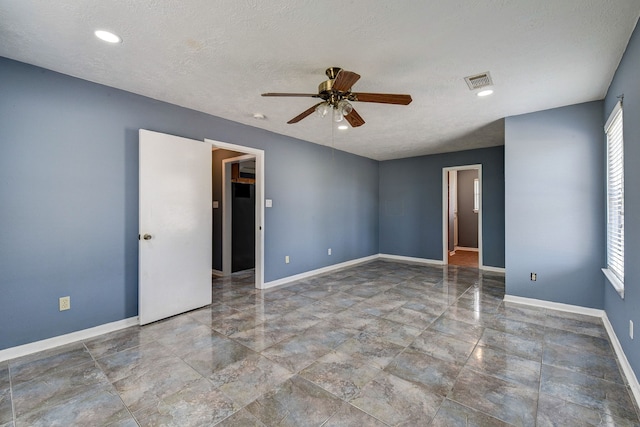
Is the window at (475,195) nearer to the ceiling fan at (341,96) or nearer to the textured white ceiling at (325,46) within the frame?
the textured white ceiling at (325,46)

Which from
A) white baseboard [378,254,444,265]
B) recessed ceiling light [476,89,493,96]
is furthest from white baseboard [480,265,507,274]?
recessed ceiling light [476,89,493,96]

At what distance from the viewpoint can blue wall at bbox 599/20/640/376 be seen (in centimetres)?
193

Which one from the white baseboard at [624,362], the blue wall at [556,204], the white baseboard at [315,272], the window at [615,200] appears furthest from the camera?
the white baseboard at [315,272]

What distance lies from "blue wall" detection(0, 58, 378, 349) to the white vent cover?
2988 mm

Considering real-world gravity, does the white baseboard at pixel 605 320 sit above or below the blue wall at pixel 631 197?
below

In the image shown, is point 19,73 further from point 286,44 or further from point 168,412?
point 168,412

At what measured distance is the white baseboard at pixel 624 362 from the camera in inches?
73.5

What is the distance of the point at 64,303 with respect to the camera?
261 centimetres

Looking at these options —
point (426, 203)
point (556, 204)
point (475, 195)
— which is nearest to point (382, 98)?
point (556, 204)

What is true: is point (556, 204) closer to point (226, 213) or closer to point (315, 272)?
point (315, 272)

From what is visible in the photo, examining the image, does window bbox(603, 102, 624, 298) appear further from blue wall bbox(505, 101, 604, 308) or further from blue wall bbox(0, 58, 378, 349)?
blue wall bbox(0, 58, 378, 349)

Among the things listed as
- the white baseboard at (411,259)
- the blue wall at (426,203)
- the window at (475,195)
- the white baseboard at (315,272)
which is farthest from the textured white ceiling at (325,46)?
the window at (475,195)

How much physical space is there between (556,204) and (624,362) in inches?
72.6

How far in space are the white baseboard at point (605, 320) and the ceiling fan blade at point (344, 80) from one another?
276 cm
